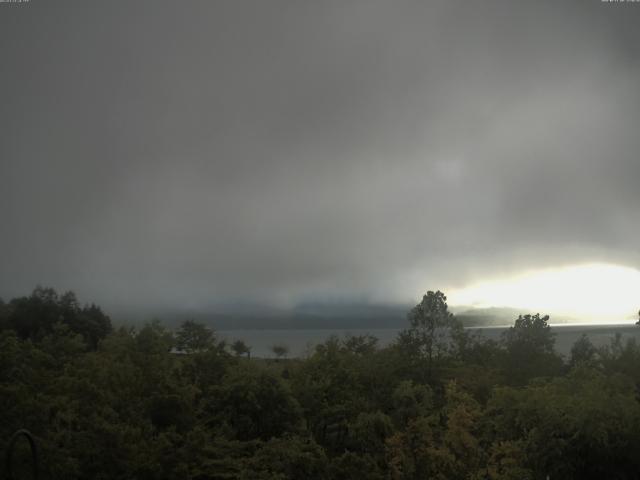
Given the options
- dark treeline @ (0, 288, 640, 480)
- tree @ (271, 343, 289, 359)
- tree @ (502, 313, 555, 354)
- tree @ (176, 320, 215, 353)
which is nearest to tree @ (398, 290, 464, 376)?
dark treeline @ (0, 288, 640, 480)

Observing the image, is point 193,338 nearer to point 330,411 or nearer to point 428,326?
point 330,411

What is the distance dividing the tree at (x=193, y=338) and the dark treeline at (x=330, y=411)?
20 centimetres

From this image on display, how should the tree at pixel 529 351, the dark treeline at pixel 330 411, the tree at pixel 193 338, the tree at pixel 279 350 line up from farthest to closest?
1. the tree at pixel 279 350
2. the tree at pixel 193 338
3. the tree at pixel 529 351
4. the dark treeline at pixel 330 411

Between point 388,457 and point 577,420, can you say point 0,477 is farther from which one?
point 577,420

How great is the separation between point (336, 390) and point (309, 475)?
38.8 feet

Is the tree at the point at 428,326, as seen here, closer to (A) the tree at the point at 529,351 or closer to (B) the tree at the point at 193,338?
(A) the tree at the point at 529,351

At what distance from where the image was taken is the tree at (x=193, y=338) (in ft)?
161

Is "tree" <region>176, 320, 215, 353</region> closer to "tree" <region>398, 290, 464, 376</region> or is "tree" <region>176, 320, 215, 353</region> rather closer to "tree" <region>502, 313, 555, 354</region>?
"tree" <region>398, 290, 464, 376</region>

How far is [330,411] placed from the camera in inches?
1417

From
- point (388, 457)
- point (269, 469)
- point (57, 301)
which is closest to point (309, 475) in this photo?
point (269, 469)

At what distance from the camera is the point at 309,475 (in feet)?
87.6

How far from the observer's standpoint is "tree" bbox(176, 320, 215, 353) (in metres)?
49.1

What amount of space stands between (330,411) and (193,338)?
18478 mm

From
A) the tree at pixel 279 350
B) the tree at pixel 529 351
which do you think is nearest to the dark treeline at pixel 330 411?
the tree at pixel 529 351
